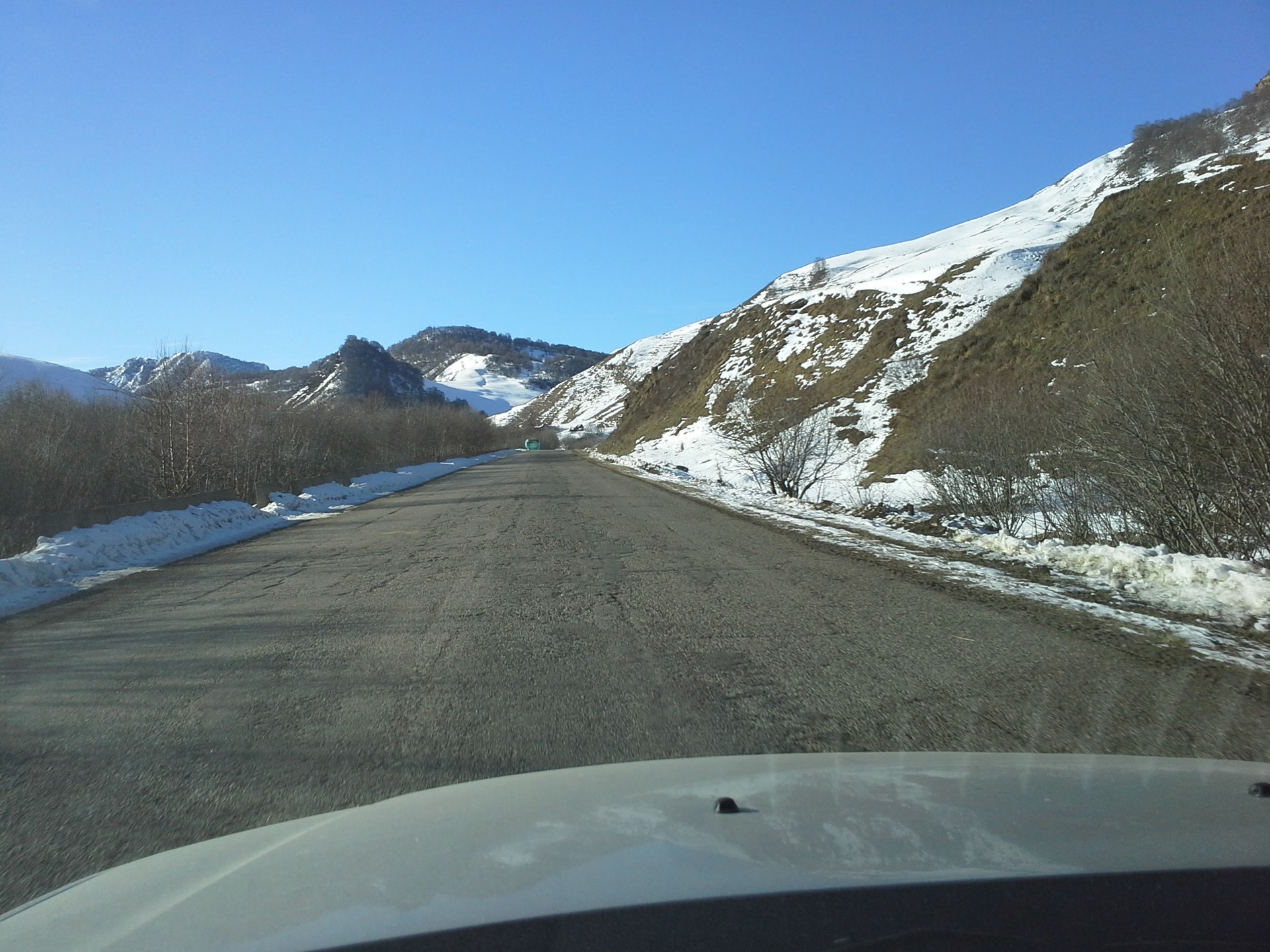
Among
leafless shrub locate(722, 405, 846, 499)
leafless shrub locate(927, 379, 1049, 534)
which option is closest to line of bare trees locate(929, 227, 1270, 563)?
leafless shrub locate(927, 379, 1049, 534)

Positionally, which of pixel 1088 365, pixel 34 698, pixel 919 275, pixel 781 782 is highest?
pixel 919 275

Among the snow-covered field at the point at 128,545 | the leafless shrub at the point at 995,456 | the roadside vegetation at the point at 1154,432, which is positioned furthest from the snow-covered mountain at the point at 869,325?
the snow-covered field at the point at 128,545

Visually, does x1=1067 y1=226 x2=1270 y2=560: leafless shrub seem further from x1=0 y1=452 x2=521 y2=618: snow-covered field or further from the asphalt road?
x1=0 y1=452 x2=521 y2=618: snow-covered field

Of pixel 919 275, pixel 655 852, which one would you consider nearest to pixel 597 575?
pixel 655 852

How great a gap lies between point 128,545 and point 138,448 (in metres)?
11.2

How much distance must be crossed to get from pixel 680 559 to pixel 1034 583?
457 cm

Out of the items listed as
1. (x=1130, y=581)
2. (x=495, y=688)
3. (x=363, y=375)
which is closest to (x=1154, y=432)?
(x=1130, y=581)

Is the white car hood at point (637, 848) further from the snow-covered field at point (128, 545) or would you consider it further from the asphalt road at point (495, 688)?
the snow-covered field at point (128, 545)

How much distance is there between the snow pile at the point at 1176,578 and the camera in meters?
7.77

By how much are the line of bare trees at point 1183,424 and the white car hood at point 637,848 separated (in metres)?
7.89

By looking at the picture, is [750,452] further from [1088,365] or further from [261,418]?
[261,418]

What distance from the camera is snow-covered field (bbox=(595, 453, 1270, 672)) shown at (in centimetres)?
710

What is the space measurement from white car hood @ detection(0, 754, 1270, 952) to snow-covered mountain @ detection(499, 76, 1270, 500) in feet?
85.7

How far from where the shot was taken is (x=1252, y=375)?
9531mm
